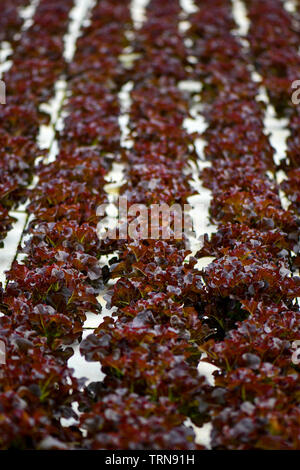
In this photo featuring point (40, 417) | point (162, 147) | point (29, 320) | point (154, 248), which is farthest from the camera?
point (162, 147)

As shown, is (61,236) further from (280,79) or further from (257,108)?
(280,79)

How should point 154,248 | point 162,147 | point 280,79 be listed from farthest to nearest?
point 280,79 < point 162,147 < point 154,248

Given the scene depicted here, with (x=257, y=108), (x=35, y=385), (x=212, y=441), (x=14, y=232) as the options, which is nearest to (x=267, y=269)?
(x=212, y=441)

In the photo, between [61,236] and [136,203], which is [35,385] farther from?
[136,203]

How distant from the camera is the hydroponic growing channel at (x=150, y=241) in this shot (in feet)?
6.60

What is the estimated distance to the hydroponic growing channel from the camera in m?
2.01

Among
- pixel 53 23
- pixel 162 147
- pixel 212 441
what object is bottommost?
pixel 212 441

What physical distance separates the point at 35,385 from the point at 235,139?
2.43 m

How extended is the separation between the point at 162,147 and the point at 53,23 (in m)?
2.90

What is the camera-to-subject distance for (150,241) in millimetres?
2896

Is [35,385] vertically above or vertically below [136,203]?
below

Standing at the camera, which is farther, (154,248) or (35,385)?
(154,248)

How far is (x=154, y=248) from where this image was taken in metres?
2.82

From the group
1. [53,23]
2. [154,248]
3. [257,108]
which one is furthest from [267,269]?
[53,23]
